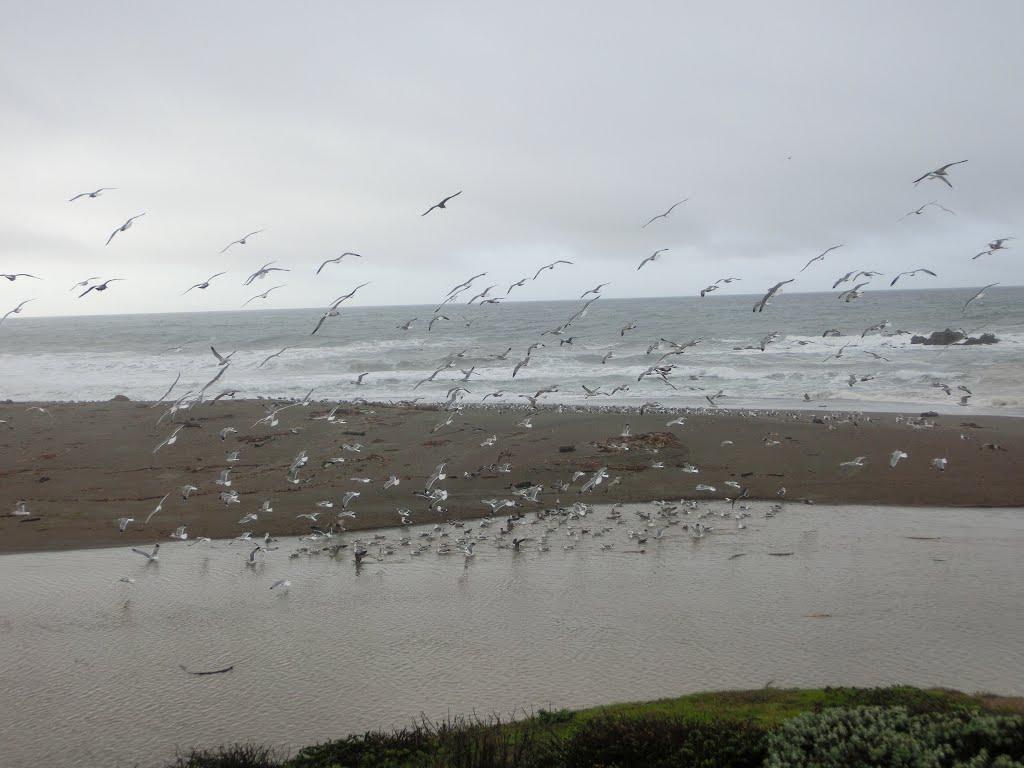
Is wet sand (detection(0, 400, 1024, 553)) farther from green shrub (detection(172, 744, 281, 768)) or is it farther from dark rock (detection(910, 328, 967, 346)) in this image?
dark rock (detection(910, 328, 967, 346))

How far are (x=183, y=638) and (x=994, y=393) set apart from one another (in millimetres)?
30671

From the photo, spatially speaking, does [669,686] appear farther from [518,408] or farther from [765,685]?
[518,408]

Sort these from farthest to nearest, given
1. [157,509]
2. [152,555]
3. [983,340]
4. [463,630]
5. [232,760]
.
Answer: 1. [983,340]
2. [157,509]
3. [152,555]
4. [463,630]
5. [232,760]

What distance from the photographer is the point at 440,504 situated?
48.0ft

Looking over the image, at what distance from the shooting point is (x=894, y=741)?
4.76 metres

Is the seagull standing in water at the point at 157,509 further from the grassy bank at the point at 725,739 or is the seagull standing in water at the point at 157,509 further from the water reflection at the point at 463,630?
the grassy bank at the point at 725,739

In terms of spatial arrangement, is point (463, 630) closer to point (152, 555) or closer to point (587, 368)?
point (152, 555)

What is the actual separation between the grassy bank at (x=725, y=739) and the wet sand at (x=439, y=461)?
25.9ft

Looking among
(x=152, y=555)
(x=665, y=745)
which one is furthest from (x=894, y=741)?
(x=152, y=555)

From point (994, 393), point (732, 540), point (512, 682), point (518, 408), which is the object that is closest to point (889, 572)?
point (732, 540)

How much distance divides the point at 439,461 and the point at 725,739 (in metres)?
13.2

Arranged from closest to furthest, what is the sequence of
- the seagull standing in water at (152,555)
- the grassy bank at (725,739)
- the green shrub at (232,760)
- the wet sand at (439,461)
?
the grassy bank at (725,739) < the green shrub at (232,760) < the seagull standing in water at (152,555) < the wet sand at (439,461)

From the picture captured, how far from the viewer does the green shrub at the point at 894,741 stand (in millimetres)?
4559

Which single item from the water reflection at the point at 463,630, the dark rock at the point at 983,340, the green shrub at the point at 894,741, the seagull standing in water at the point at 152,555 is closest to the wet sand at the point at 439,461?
the seagull standing in water at the point at 152,555
